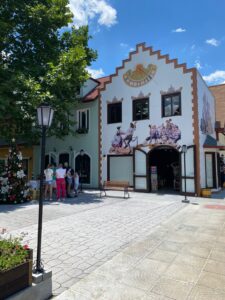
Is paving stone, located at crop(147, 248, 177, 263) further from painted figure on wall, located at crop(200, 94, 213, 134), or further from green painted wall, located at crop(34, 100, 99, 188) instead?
green painted wall, located at crop(34, 100, 99, 188)

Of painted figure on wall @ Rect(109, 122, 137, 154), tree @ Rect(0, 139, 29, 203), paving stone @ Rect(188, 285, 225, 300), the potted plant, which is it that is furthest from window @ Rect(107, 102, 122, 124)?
the potted plant

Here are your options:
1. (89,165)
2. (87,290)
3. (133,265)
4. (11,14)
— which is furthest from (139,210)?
(11,14)

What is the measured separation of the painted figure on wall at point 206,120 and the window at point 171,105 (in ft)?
5.80

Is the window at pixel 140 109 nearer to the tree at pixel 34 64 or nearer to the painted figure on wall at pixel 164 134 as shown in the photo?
the painted figure on wall at pixel 164 134

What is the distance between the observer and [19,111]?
40.8 feet

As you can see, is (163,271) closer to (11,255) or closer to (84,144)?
(11,255)

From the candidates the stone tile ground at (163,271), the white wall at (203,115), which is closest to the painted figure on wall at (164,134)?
the white wall at (203,115)

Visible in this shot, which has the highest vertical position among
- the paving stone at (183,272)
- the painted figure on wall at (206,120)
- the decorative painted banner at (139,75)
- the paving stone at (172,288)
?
the decorative painted banner at (139,75)

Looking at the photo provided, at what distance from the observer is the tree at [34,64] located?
488 inches

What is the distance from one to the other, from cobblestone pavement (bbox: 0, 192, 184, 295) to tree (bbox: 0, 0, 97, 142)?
499cm

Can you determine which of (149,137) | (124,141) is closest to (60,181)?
(124,141)

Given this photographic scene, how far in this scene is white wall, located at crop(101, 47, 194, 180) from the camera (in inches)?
600

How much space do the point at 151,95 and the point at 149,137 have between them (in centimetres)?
280

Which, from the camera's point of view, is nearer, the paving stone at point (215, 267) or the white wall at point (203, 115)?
the paving stone at point (215, 267)
